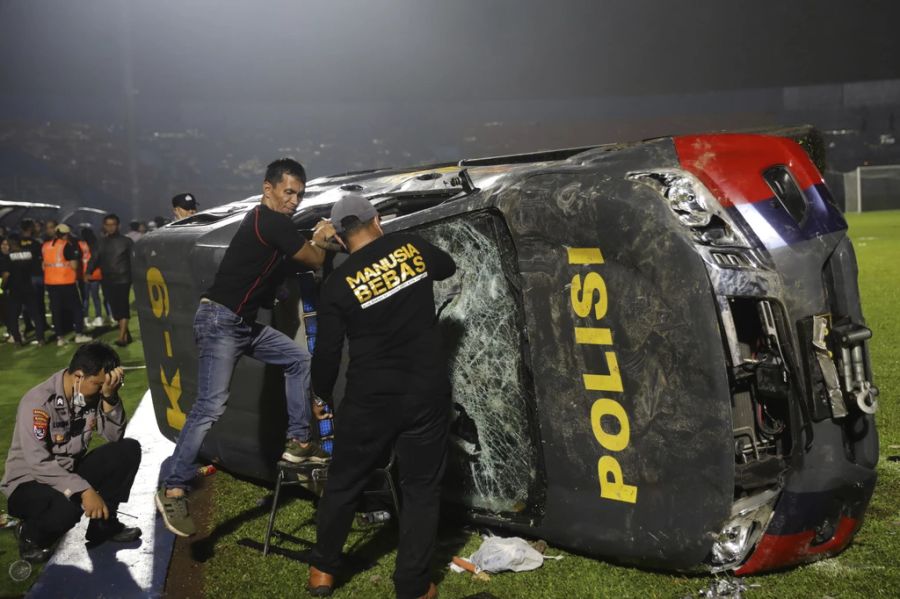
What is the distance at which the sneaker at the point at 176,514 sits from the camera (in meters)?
4.22

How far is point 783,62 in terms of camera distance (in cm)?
3412

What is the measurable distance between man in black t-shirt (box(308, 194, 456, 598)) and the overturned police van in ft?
1.16

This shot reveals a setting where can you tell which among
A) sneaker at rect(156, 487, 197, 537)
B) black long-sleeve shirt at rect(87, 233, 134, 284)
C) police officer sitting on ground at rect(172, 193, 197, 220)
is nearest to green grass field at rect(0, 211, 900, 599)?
sneaker at rect(156, 487, 197, 537)

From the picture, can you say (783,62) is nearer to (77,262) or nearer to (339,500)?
(77,262)

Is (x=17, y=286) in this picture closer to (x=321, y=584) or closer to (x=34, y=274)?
(x=34, y=274)

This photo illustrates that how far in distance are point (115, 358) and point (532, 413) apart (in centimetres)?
204

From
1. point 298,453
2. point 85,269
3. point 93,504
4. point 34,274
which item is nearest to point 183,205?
point 298,453

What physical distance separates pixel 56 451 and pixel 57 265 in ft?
28.5

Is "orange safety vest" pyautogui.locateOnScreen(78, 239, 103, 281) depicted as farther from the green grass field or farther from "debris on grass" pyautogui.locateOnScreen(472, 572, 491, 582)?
"debris on grass" pyautogui.locateOnScreen(472, 572, 491, 582)

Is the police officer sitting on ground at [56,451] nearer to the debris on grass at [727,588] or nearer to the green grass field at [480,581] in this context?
the green grass field at [480,581]

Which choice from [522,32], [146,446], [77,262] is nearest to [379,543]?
[146,446]

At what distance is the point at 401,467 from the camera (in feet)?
12.0

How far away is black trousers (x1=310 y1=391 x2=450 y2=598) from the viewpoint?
3557mm

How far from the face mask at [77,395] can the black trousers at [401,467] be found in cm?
144
